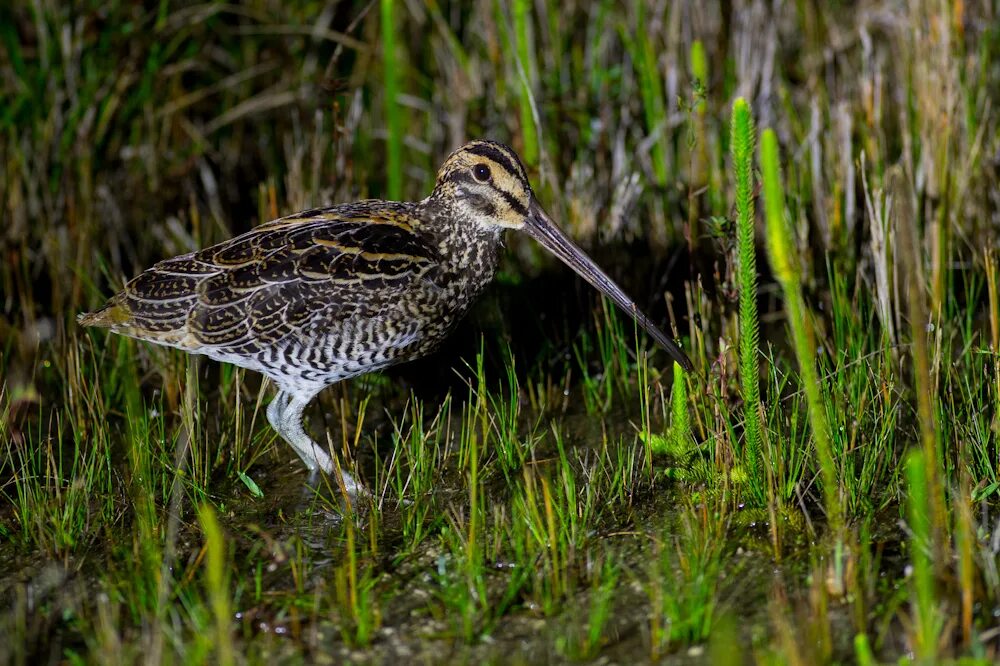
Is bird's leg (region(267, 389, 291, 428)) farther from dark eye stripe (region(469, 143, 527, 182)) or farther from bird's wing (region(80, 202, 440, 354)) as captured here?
dark eye stripe (region(469, 143, 527, 182))

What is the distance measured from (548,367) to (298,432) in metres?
1.03

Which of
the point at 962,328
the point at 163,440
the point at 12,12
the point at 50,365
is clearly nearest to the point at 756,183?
the point at 962,328

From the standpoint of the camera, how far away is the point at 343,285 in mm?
3898

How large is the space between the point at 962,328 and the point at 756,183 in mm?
915

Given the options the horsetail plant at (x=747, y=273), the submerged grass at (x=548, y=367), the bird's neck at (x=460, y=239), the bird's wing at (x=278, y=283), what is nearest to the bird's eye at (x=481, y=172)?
the bird's neck at (x=460, y=239)

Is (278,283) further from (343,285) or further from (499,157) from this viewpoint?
(499,157)

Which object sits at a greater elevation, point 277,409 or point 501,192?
point 501,192

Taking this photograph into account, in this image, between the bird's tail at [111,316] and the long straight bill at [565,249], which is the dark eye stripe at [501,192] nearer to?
the long straight bill at [565,249]

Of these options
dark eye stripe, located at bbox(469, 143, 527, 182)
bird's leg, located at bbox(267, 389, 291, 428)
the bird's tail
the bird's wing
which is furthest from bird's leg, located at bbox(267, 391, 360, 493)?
dark eye stripe, located at bbox(469, 143, 527, 182)

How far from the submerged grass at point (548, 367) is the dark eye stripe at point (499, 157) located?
1.86 ft

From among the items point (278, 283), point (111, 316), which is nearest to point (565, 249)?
point (278, 283)

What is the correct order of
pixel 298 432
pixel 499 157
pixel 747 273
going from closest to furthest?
pixel 747 273 < pixel 499 157 < pixel 298 432

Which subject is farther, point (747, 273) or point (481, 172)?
point (481, 172)

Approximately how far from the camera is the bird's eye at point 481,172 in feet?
13.4
